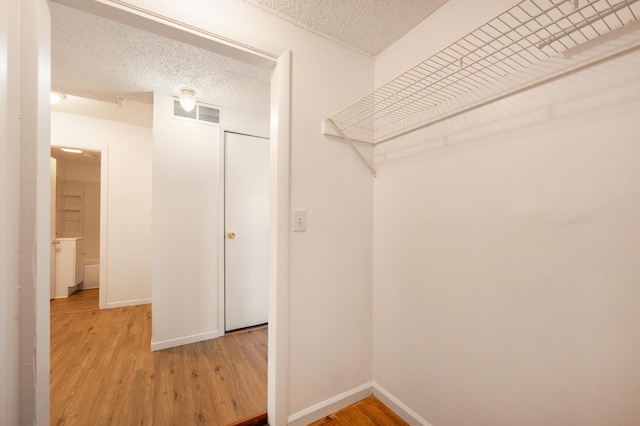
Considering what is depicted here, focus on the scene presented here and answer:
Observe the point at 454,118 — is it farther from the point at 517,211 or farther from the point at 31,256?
the point at 31,256

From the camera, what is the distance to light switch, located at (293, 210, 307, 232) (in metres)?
1.34

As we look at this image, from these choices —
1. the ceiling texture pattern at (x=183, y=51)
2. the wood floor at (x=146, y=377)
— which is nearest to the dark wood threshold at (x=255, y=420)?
the wood floor at (x=146, y=377)

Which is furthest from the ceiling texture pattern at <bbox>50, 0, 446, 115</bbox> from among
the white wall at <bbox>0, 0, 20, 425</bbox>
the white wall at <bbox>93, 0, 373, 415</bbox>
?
the white wall at <bbox>0, 0, 20, 425</bbox>

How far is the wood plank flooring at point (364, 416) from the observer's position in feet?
4.50

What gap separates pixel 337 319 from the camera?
148cm

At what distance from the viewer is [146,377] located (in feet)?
5.89

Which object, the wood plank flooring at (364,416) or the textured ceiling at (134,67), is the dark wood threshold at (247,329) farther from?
the textured ceiling at (134,67)

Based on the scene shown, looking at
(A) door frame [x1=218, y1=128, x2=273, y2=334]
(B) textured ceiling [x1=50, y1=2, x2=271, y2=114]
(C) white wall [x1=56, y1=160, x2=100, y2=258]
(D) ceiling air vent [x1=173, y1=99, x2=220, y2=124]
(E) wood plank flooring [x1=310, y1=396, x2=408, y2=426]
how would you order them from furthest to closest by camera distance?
(C) white wall [x1=56, y1=160, x2=100, y2=258] → (A) door frame [x1=218, y1=128, x2=273, y2=334] → (D) ceiling air vent [x1=173, y1=99, x2=220, y2=124] → (B) textured ceiling [x1=50, y1=2, x2=271, y2=114] → (E) wood plank flooring [x1=310, y1=396, x2=408, y2=426]

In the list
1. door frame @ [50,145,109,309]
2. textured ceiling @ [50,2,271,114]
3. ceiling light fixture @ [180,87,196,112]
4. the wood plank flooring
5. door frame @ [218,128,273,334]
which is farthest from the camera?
door frame @ [50,145,109,309]

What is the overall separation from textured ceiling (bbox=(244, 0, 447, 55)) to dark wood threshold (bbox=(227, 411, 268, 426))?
224 cm

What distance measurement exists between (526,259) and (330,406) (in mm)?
1312

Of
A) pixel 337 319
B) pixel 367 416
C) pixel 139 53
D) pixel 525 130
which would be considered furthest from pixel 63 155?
pixel 525 130

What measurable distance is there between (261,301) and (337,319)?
1.49m

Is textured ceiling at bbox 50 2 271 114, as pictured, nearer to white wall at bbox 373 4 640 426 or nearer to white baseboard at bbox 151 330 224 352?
white wall at bbox 373 4 640 426
